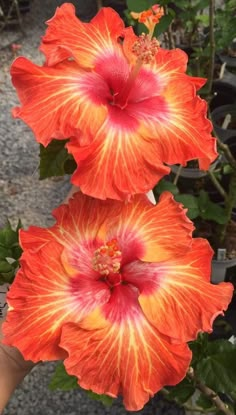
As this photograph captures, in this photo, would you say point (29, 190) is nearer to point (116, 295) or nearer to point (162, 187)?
point (162, 187)

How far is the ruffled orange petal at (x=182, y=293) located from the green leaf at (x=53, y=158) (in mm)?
221

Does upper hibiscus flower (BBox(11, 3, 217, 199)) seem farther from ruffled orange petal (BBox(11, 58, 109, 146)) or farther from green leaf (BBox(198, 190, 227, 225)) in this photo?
green leaf (BBox(198, 190, 227, 225))

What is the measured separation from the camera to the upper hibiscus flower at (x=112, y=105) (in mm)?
771

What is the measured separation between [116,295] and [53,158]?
0.28 meters

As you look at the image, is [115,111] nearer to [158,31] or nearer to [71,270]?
[71,270]

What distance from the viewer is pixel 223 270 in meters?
2.00

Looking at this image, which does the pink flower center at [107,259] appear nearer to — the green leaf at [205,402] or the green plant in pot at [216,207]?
the green leaf at [205,402]

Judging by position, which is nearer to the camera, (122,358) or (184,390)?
(122,358)

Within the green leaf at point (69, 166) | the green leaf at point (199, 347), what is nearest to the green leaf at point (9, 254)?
the green leaf at point (69, 166)

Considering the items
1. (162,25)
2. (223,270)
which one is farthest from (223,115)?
(162,25)

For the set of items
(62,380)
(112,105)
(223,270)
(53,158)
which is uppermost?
(112,105)

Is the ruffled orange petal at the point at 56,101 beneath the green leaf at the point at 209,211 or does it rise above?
above

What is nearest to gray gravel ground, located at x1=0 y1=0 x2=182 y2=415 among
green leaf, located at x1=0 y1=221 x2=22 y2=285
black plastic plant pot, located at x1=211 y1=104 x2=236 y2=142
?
black plastic plant pot, located at x1=211 y1=104 x2=236 y2=142

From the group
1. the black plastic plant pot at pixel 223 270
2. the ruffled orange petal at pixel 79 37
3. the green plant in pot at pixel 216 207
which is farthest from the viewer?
the black plastic plant pot at pixel 223 270
